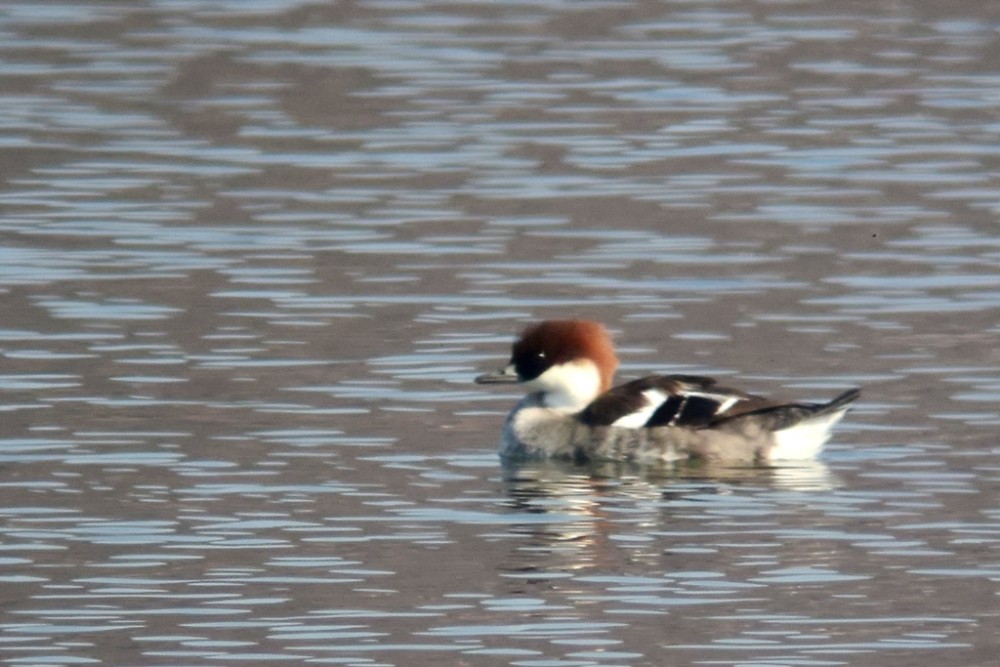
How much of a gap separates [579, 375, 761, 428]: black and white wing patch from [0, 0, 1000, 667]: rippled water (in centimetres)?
34

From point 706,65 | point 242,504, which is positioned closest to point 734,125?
point 706,65

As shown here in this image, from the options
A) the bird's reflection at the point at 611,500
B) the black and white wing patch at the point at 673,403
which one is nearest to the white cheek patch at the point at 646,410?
the black and white wing patch at the point at 673,403

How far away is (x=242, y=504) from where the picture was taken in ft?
40.2

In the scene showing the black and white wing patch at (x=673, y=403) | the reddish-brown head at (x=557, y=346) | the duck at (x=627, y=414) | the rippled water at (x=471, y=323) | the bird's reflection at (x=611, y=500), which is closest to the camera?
the rippled water at (x=471, y=323)

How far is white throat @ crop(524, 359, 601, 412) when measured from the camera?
46.9ft

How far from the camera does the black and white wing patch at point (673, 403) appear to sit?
13.7 metres

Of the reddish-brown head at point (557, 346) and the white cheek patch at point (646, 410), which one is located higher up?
the reddish-brown head at point (557, 346)

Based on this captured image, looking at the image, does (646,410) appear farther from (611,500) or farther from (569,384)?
(611,500)

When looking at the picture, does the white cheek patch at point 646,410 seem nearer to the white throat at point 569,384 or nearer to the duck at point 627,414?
the duck at point 627,414

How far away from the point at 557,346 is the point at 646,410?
0.66 m

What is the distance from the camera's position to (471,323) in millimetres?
A: 16578

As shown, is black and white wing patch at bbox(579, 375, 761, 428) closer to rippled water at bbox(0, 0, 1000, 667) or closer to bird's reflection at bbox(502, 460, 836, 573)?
bird's reflection at bbox(502, 460, 836, 573)

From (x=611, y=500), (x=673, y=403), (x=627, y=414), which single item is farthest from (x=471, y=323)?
(x=611, y=500)

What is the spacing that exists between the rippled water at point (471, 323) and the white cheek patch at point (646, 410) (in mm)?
309
